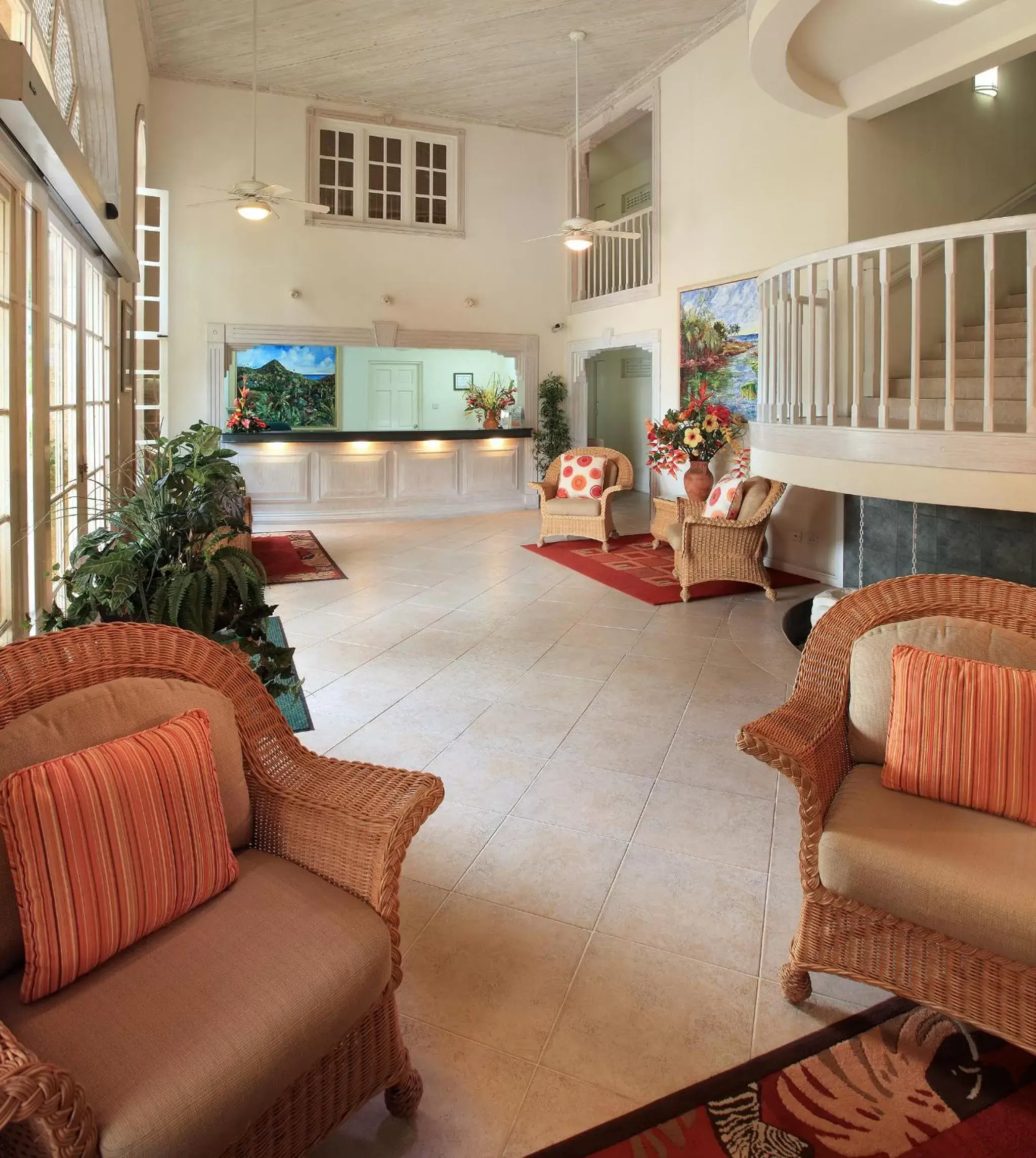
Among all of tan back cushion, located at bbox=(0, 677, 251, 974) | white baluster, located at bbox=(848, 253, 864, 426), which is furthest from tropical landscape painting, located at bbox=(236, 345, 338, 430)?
tan back cushion, located at bbox=(0, 677, 251, 974)

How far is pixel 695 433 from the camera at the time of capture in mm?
7551

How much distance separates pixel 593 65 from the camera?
8.82m

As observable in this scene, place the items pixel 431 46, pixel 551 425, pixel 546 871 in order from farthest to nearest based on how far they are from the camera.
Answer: pixel 551 425
pixel 431 46
pixel 546 871

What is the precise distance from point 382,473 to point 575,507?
3.08 m

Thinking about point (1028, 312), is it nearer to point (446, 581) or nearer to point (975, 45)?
point (975, 45)

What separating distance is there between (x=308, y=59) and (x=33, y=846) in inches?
372

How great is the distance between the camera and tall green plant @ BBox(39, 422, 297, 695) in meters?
2.47

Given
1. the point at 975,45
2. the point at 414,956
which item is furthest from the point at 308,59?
the point at 414,956

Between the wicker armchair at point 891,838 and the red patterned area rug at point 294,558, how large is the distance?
4.89 m

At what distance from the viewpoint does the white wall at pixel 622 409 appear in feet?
41.2

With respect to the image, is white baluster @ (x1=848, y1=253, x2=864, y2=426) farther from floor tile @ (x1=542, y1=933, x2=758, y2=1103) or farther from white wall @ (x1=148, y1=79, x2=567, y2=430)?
white wall @ (x1=148, y1=79, x2=567, y2=430)

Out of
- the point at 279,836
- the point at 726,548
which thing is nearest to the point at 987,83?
the point at 726,548

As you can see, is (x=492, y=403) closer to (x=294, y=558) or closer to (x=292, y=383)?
(x=292, y=383)

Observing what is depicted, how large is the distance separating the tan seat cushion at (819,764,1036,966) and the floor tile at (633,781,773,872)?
0.73 m
